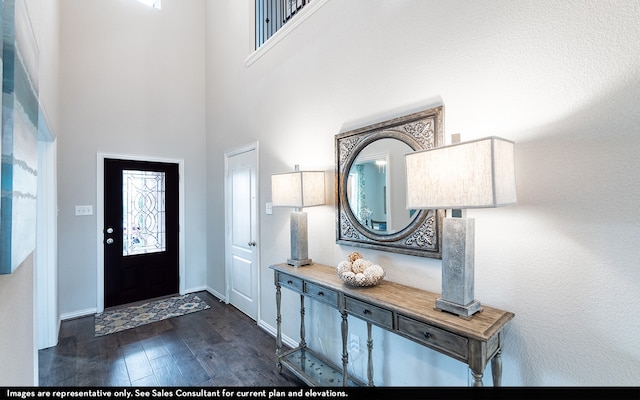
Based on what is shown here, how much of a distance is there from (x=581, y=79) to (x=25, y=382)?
2.73m

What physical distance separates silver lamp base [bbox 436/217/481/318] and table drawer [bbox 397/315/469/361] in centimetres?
11

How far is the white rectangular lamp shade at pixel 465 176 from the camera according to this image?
1146 millimetres

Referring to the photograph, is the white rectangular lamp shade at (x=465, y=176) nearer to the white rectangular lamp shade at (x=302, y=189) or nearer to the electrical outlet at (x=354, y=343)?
the white rectangular lamp shade at (x=302, y=189)

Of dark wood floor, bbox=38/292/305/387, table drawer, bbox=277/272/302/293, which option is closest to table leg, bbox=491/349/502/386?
table drawer, bbox=277/272/302/293

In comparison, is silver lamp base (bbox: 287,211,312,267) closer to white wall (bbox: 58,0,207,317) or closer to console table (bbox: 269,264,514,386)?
console table (bbox: 269,264,514,386)

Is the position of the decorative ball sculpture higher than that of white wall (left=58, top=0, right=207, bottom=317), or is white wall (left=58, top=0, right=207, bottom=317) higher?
white wall (left=58, top=0, right=207, bottom=317)

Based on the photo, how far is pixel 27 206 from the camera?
39.3 inches

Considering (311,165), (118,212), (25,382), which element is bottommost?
(25,382)

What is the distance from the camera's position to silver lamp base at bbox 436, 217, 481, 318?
1.30 metres

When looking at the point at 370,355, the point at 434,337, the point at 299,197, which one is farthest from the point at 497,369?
the point at 299,197

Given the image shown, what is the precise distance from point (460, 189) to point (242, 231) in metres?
2.84

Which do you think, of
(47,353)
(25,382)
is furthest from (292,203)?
(47,353)

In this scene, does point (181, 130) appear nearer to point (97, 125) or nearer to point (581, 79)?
point (97, 125)

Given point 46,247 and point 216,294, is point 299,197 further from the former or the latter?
point 216,294
